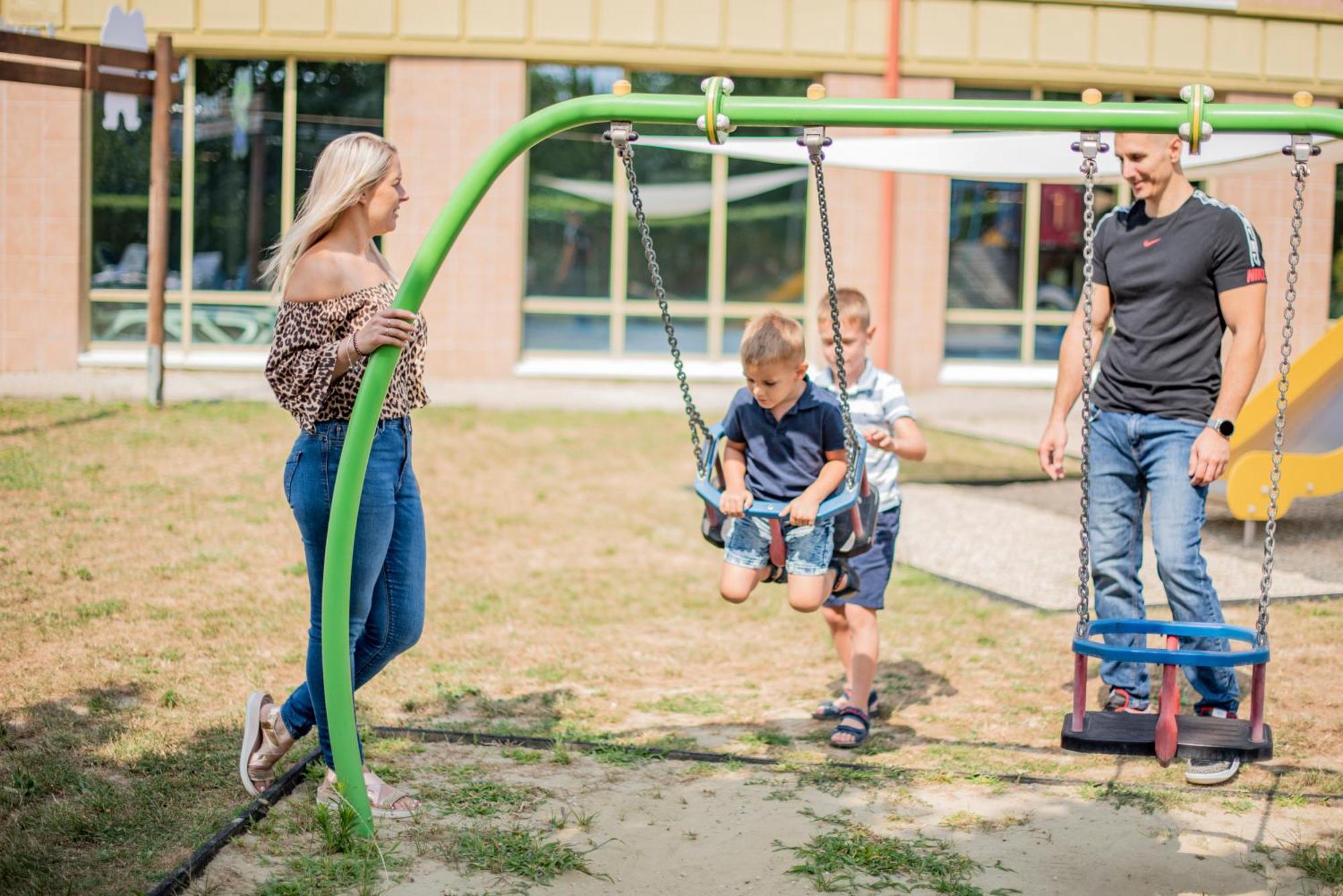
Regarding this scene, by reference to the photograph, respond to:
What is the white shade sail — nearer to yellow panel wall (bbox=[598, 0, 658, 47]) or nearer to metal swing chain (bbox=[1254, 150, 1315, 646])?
metal swing chain (bbox=[1254, 150, 1315, 646])

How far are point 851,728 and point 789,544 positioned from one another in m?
0.79

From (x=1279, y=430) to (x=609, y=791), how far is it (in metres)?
2.33

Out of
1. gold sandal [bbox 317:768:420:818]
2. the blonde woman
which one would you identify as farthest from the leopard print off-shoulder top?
gold sandal [bbox 317:768:420:818]

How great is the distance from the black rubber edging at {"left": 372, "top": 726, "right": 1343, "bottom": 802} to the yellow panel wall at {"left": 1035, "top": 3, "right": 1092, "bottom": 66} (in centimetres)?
1335

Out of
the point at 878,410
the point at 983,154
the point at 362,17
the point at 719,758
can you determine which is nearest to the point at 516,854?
the point at 719,758

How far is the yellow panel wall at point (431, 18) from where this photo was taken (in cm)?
1523

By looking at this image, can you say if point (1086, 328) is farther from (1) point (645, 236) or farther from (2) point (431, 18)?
(2) point (431, 18)

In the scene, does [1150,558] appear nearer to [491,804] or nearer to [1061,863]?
[1061,863]

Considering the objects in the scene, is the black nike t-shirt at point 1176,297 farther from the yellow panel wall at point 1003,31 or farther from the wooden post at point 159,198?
the yellow panel wall at point 1003,31

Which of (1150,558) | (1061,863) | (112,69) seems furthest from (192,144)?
(1061,863)

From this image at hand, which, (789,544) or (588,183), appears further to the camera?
(588,183)

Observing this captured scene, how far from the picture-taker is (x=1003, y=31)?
16188 mm

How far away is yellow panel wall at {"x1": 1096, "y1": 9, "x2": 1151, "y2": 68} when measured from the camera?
16375 mm

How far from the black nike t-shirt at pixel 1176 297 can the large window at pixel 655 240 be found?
457 inches
